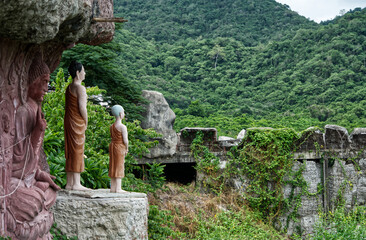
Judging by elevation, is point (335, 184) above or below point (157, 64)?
below

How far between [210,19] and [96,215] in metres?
39.9

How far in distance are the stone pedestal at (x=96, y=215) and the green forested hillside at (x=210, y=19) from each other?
1321 inches

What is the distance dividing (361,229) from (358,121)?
1514 centimetres

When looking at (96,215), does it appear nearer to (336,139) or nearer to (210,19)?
(336,139)

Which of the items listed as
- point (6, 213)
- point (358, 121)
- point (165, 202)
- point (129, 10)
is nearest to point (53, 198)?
point (6, 213)

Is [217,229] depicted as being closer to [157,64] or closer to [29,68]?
[29,68]

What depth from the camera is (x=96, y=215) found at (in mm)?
5957

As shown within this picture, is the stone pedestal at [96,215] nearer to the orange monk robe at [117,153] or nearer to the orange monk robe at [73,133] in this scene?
the orange monk robe at [73,133]

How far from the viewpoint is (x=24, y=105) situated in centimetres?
511

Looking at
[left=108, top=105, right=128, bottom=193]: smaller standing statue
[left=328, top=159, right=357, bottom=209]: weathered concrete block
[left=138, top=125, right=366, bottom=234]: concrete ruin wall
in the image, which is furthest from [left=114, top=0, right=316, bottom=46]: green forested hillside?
[left=108, top=105, right=128, bottom=193]: smaller standing statue

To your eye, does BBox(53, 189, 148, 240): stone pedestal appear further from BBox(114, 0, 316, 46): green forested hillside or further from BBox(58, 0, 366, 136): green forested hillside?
BBox(114, 0, 316, 46): green forested hillside

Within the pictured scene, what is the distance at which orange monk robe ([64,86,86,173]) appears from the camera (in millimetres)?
6098

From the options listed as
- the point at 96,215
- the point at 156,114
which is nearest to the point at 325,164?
the point at 156,114

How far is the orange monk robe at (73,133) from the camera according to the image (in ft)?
20.0
